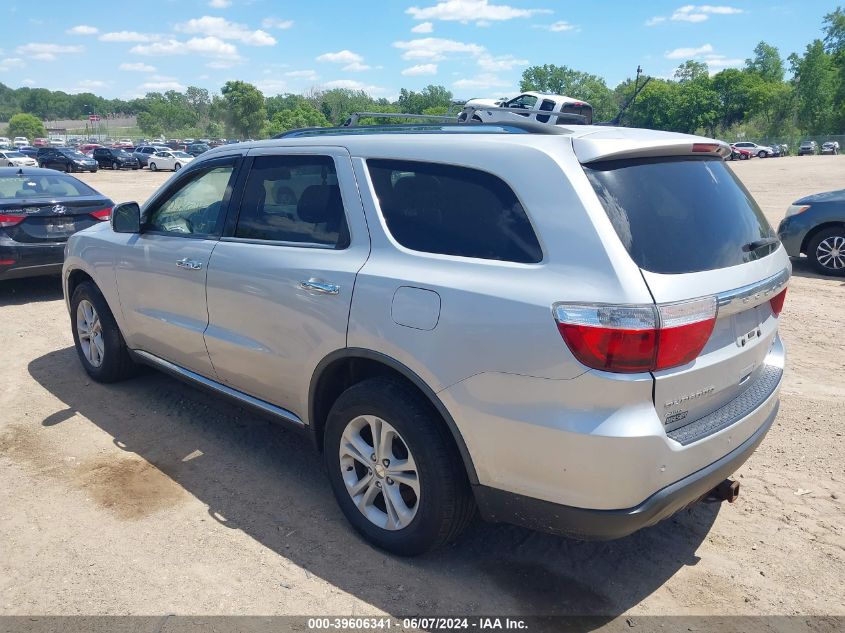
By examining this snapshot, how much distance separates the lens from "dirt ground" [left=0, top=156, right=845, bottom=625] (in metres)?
2.81

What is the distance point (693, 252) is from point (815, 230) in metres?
8.07

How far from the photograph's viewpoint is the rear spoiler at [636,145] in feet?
8.39

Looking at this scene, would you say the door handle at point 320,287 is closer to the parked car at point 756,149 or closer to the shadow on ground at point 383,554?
the shadow on ground at point 383,554

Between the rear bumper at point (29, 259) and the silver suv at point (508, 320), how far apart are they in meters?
5.01

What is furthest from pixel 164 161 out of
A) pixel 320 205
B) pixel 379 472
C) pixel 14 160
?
pixel 379 472

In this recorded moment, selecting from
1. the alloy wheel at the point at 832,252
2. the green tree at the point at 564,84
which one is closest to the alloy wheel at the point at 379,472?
the alloy wheel at the point at 832,252

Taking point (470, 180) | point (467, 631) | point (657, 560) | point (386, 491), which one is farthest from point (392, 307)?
point (657, 560)

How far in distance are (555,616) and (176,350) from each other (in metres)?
2.83

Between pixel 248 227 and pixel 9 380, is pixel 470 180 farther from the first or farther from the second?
pixel 9 380

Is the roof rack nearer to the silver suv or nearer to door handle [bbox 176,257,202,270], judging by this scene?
the silver suv

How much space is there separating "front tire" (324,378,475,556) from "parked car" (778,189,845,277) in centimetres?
835

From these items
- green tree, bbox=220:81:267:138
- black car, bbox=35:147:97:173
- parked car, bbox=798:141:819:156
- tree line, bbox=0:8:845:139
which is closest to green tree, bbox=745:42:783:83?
tree line, bbox=0:8:845:139

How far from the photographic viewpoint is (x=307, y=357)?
324 centimetres

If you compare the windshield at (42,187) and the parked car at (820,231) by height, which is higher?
the windshield at (42,187)
